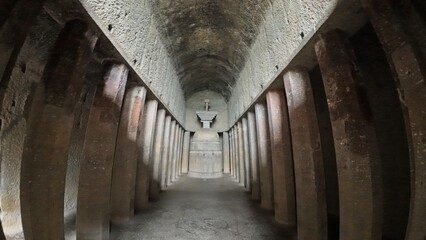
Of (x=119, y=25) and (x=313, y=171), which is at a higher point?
(x=119, y=25)

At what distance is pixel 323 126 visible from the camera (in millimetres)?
5418

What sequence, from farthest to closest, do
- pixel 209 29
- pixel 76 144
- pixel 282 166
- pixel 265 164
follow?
pixel 209 29 → pixel 265 164 → pixel 76 144 → pixel 282 166

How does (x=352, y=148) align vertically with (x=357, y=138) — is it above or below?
below

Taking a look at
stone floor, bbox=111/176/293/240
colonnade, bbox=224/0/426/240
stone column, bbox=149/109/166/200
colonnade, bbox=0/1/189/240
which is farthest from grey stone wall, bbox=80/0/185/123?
stone floor, bbox=111/176/293/240

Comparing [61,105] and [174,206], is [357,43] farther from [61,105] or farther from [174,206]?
[174,206]

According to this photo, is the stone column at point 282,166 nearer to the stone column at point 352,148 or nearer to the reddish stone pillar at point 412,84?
the stone column at point 352,148

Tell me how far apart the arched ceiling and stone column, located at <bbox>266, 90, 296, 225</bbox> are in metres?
2.37

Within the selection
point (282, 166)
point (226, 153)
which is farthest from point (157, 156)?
point (226, 153)

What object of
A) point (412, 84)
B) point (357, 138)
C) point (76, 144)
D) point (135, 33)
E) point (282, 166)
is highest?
point (135, 33)

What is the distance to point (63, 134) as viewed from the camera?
263 cm

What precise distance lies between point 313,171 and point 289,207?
1.58 m

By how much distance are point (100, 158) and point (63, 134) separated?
122 cm

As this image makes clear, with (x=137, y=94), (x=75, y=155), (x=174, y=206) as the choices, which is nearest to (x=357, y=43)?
(x=137, y=94)

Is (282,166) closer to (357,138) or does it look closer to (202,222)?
(202,222)
